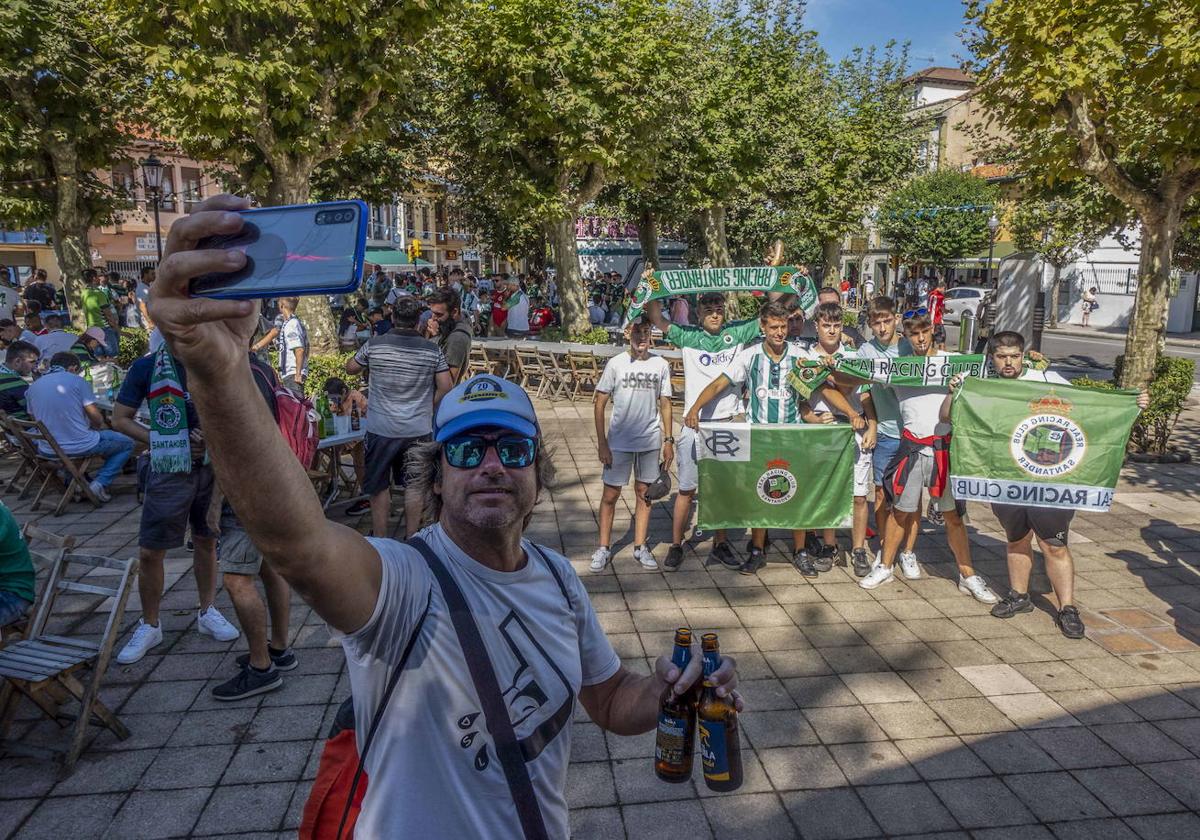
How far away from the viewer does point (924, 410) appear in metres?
6.22

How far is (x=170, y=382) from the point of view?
4.68 metres

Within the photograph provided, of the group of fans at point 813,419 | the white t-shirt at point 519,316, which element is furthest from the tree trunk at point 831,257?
the group of fans at point 813,419

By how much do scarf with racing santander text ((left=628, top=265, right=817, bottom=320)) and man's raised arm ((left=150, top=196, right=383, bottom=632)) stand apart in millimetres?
7232

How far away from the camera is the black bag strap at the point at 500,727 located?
5.60 feet

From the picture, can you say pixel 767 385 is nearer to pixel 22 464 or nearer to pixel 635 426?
pixel 635 426

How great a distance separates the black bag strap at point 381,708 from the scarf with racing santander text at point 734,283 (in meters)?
7.08

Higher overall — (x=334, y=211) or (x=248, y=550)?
(x=334, y=211)

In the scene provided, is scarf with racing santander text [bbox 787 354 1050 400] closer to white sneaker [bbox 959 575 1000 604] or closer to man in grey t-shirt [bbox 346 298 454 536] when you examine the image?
white sneaker [bbox 959 575 1000 604]

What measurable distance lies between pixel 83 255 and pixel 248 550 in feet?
57.0

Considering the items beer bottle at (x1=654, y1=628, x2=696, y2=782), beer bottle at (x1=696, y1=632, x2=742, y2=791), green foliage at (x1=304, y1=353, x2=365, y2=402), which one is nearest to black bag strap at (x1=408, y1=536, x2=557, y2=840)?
beer bottle at (x1=654, y1=628, x2=696, y2=782)

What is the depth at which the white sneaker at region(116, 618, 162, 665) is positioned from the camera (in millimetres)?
4898

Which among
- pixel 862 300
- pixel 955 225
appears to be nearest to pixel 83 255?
pixel 862 300

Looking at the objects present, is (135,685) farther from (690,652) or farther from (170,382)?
(690,652)

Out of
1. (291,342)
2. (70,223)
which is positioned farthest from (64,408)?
(70,223)
